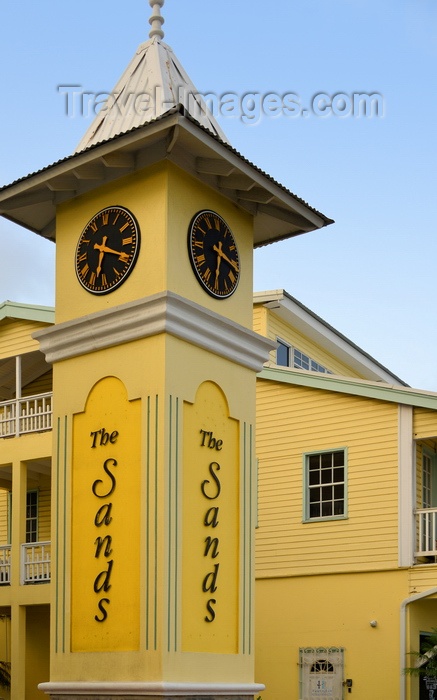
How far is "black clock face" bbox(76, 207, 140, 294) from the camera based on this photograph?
44.3 ft

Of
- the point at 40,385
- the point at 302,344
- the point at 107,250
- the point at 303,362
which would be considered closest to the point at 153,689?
the point at 107,250

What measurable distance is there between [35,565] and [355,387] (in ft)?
23.8

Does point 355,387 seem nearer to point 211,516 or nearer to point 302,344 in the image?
point 302,344

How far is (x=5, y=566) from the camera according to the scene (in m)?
23.8

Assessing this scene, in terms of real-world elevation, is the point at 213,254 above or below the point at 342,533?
above

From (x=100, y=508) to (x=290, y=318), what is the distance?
46.0 feet

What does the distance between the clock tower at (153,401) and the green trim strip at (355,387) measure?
7.47 metres

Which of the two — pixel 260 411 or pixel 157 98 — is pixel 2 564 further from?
pixel 157 98

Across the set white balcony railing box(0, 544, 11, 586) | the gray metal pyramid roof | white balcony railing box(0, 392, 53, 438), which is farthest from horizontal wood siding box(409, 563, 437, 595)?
the gray metal pyramid roof

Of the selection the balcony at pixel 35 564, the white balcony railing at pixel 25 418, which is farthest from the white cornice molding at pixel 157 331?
the balcony at pixel 35 564

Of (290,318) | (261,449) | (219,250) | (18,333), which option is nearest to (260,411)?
(261,449)

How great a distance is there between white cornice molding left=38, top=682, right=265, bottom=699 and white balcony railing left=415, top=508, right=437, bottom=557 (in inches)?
336

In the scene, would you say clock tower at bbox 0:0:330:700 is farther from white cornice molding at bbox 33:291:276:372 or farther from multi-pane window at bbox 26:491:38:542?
multi-pane window at bbox 26:491:38:542

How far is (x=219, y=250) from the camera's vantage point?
1398cm
